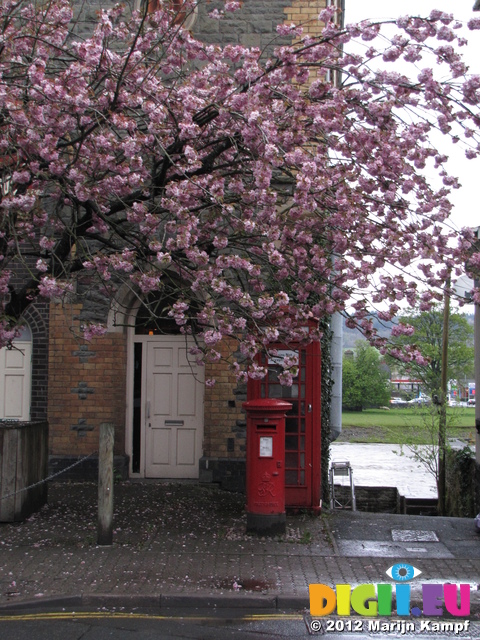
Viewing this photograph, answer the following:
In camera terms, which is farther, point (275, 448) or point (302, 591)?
point (275, 448)

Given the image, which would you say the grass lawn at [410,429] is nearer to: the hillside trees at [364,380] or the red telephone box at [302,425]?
the red telephone box at [302,425]

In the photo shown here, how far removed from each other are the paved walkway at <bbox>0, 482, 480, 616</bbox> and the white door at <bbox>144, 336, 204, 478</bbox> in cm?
124

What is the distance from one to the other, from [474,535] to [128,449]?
5359mm

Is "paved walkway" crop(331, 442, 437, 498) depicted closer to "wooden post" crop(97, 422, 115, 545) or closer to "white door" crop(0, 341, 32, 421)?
"white door" crop(0, 341, 32, 421)

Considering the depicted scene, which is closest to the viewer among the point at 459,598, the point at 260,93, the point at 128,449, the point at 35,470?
the point at 459,598

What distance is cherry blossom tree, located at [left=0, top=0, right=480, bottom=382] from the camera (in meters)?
7.27

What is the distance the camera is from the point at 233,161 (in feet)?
27.2

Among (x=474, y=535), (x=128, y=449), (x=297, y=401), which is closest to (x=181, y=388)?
(x=128, y=449)

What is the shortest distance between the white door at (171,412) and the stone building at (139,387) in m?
A: 0.02

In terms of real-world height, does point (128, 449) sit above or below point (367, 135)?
below

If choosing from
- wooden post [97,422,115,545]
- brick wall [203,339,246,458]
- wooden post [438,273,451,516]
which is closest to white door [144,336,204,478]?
brick wall [203,339,246,458]

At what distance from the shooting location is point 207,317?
710cm

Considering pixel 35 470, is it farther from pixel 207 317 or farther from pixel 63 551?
pixel 207 317
